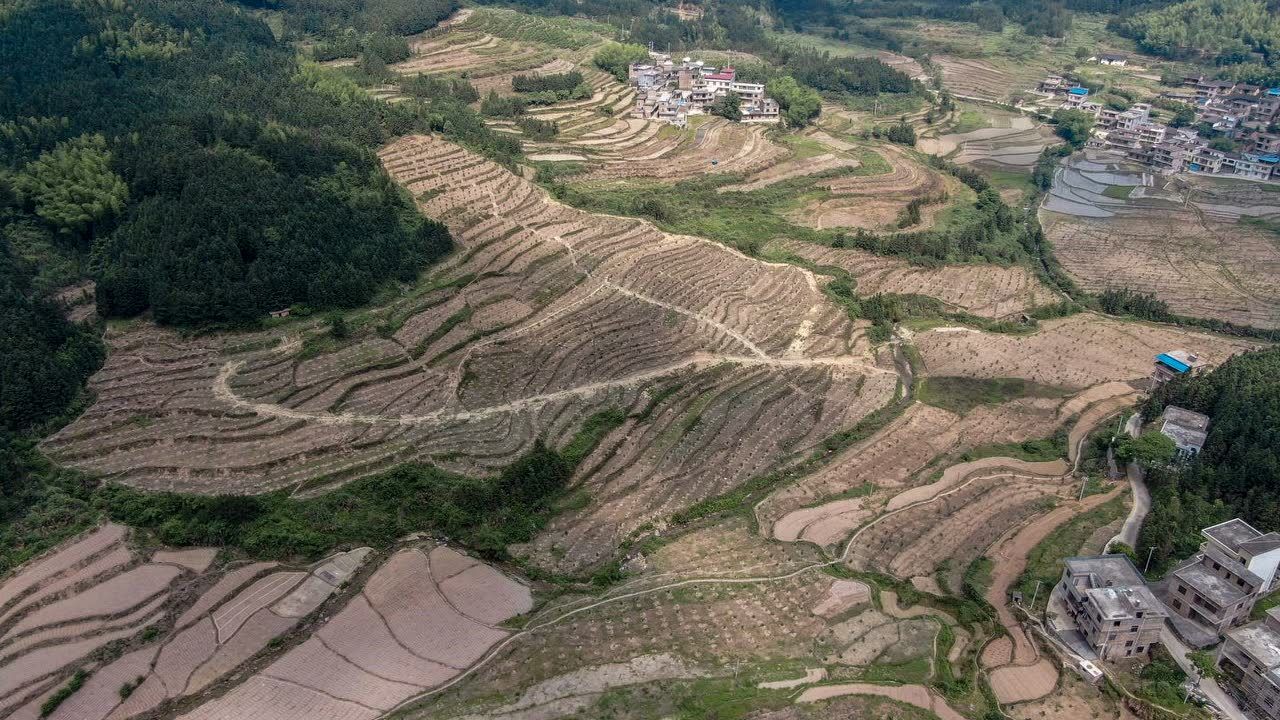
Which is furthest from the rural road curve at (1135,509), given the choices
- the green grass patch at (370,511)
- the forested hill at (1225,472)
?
the green grass patch at (370,511)

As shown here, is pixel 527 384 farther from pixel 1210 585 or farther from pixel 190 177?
pixel 1210 585

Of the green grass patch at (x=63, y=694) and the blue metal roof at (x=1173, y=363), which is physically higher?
the green grass patch at (x=63, y=694)

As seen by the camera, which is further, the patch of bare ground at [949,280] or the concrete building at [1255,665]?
the patch of bare ground at [949,280]

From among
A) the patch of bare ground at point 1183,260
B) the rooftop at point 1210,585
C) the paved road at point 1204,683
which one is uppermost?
the rooftop at point 1210,585

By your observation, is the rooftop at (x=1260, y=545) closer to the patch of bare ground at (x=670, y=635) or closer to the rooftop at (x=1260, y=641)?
the rooftop at (x=1260, y=641)

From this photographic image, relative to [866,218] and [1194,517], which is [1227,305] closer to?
[866,218]

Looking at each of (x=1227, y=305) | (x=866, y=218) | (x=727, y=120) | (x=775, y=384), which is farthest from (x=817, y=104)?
(x=775, y=384)
